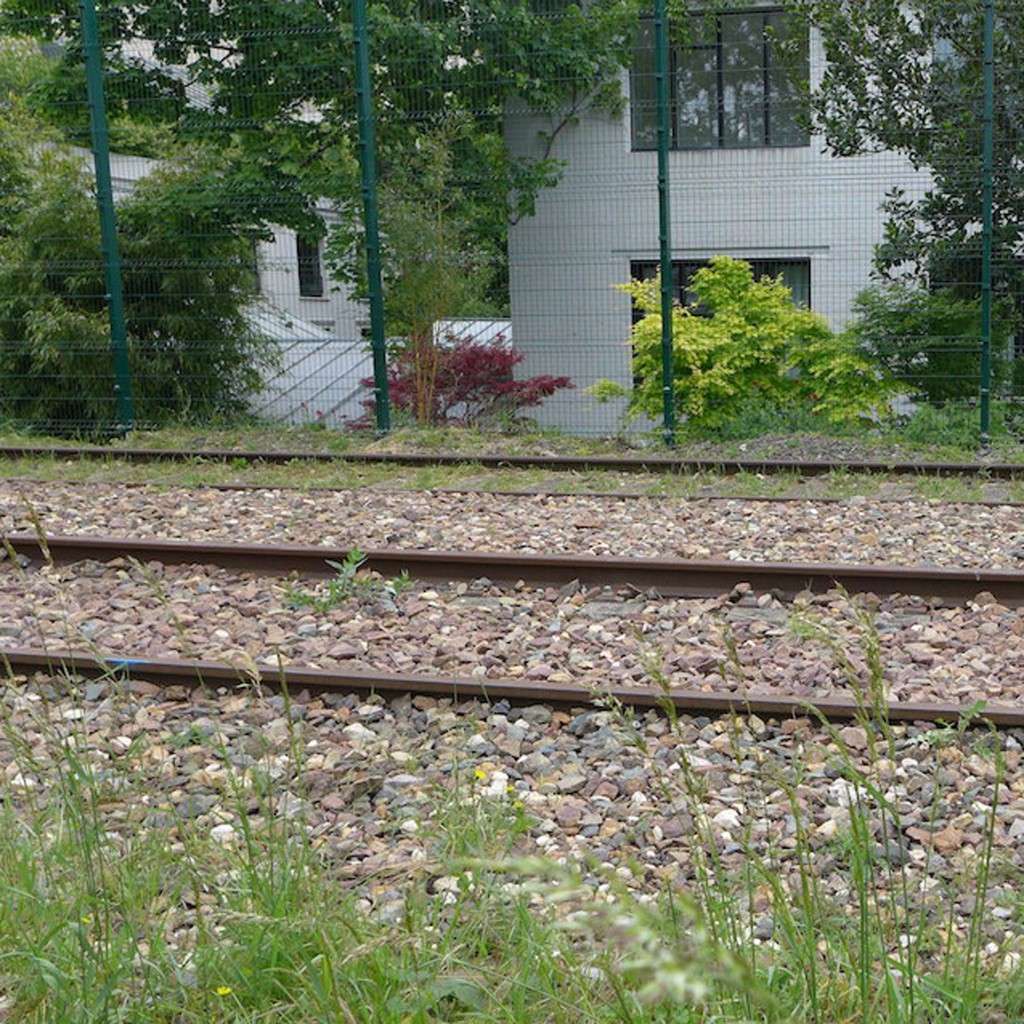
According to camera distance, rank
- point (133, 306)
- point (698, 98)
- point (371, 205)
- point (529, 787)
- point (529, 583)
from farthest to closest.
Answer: point (698, 98), point (133, 306), point (371, 205), point (529, 583), point (529, 787)

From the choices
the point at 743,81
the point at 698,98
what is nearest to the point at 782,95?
the point at 743,81

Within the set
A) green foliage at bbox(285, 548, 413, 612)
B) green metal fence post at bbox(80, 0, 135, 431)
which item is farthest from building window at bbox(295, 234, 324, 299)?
green foliage at bbox(285, 548, 413, 612)

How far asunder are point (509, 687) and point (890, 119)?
34.0 ft

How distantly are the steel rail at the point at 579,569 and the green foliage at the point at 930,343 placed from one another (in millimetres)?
6691

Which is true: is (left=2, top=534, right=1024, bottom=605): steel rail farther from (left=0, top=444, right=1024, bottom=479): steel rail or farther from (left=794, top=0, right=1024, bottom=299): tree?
(left=794, top=0, right=1024, bottom=299): tree

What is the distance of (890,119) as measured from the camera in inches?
534

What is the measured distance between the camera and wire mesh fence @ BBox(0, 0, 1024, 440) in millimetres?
12883

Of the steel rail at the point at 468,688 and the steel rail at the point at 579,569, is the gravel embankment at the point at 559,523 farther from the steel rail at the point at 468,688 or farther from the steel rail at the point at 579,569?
the steel rail at the point at 468,688

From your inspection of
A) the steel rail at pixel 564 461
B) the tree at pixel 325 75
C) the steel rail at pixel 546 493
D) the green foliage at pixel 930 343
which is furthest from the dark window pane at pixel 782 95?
the steel rail at pixel 546 493

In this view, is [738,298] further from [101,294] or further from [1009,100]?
[101,294]

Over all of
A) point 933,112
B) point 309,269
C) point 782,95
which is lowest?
point 309,269

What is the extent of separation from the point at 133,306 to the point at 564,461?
646 centimetres

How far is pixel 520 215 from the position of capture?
17312 mm

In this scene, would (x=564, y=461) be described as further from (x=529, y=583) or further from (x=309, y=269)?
(x=309, y=269)
